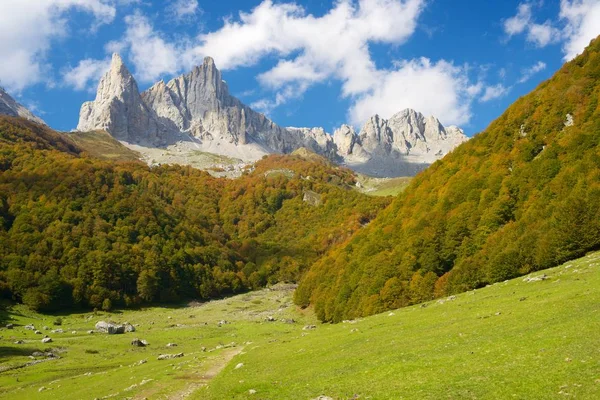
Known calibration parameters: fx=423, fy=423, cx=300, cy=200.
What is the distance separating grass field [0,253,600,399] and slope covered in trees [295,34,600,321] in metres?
7.44

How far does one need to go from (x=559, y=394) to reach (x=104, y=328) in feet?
289

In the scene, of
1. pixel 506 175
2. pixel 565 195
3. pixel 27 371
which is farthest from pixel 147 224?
pixel 565 195

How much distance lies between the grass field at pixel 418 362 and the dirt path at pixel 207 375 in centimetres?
12

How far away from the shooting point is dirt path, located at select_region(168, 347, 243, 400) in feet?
102

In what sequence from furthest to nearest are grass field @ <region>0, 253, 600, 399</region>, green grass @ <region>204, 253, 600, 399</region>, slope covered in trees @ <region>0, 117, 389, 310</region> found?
slope covered in trees @ <region>0, 117, 389, 310</region> < grass field @ <region>0, 253, 600, 399</region> < green grass @ <region>204, 253, 600, 399</region>

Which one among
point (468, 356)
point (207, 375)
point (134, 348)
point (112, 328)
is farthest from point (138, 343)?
point (468, 356)

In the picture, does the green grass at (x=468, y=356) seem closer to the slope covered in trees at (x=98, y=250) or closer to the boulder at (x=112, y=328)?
the boulder at (x=112, y=328)

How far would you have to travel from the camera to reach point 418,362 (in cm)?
2336

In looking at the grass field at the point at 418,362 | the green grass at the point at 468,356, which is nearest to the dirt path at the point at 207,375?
the grass field at the point at 418,362

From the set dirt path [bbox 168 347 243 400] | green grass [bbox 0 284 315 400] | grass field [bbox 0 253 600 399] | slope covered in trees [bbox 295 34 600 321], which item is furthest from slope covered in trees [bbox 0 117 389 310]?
dirt path [bbox 168 347 243 400]

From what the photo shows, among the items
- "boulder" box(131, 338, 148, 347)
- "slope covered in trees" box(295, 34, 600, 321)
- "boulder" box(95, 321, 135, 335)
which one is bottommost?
"boulder" box(131, 338, 148, 347)

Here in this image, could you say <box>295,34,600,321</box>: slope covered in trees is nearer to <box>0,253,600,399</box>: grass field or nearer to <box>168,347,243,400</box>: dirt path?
<box>0,253,600,399</box>: grass field

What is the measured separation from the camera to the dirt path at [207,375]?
1219 inches

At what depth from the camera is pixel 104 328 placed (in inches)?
3371
